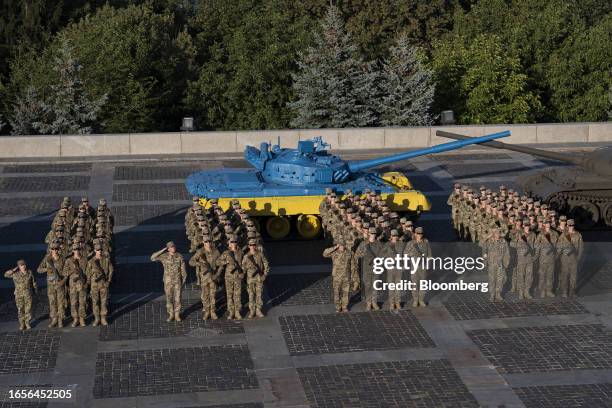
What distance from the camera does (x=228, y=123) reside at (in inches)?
1640

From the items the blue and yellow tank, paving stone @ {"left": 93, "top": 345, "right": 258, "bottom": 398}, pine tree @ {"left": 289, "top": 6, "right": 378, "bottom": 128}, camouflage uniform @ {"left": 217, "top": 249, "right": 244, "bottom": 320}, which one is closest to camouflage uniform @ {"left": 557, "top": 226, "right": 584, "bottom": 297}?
the blue and yellow tank

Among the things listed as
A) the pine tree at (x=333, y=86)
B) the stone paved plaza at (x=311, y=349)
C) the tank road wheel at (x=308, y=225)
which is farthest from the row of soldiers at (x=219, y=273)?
the pine tree at (x=333, y=86)

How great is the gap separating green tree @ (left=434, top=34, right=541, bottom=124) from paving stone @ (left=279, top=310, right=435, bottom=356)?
2106 centimetres

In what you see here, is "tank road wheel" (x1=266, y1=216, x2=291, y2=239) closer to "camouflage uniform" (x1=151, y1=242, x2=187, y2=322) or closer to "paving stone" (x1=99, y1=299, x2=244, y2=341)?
"paving stone" (x1=99, y1=299, x2=244, y2=341)

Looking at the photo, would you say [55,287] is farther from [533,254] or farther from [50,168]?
[50,168]

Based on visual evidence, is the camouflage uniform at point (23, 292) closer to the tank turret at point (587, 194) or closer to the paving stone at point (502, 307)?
the paving stone at point (502, 307)

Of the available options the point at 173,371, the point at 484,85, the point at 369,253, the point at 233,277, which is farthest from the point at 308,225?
the point at 484,85

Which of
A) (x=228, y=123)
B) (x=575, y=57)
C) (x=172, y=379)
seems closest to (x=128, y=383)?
(x=172, y=379)

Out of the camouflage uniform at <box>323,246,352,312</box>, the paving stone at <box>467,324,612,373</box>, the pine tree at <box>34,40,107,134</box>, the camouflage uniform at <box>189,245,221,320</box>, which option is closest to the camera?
the paving stone at <box>467,324,612,373</box>

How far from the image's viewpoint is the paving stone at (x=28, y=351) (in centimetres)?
1633

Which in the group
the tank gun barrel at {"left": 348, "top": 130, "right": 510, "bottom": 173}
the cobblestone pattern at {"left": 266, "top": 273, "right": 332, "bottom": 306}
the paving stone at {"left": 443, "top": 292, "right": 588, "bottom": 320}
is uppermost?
the tank gun barrel at {"left": 348, "top": 130, "right": 510, "bottom": 173}

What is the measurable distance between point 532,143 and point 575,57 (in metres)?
9.72

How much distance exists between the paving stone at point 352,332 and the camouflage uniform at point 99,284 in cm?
295

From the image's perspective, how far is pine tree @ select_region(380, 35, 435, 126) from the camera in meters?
36.7
